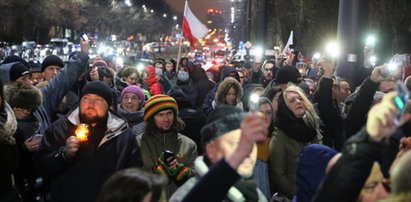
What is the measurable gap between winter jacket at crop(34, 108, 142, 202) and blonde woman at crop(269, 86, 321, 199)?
1.32 metres

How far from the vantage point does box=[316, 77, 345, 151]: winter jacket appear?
22.8 feet

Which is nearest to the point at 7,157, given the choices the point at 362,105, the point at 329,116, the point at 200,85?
the point at 362,105

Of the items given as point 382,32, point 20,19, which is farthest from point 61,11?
point 382,32

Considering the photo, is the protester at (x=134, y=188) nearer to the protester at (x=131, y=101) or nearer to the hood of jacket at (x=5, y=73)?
the protester at (x=131, y=101)

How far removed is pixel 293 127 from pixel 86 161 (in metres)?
1.95

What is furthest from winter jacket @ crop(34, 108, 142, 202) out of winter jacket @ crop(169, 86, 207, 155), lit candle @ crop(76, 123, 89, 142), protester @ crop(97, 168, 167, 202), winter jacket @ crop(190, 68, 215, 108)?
winter jacket @ crop(190, 68, 215, 108)

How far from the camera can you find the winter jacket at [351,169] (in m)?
2.70

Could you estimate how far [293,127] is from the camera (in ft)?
18.4

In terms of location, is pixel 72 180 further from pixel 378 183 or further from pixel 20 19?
pixel 20 19

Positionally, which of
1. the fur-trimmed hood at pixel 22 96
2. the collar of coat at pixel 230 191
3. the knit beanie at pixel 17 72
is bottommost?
the collar of coat at pixel 230 191

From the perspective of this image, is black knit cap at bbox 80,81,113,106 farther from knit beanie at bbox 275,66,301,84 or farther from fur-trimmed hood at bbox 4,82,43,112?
knit beanie at bbox 275,66,301,84

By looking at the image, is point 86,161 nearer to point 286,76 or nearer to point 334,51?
point 286,76

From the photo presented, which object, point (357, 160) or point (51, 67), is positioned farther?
point (51, 67)

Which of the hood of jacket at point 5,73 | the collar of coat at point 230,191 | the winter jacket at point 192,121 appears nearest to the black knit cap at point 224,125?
the collar of coat at point 230,191
